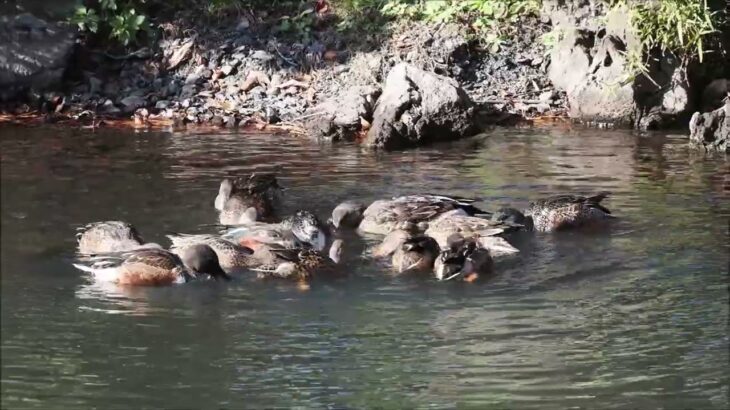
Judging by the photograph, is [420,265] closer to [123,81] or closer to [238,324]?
[238,324]

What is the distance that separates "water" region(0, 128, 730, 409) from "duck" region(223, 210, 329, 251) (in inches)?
11.4

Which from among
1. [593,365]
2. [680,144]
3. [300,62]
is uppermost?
[300,62]

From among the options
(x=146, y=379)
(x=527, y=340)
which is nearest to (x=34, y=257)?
(x=146, y=379)

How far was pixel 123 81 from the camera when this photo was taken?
53.2 feet

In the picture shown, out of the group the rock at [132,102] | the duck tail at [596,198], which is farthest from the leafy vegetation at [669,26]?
the rock at [132,102]

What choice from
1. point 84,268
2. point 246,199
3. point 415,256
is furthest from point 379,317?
point 246,199

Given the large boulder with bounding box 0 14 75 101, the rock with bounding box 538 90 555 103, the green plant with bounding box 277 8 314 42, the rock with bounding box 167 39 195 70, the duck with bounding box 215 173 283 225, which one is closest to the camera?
the duck with bounding box 215 173 283 225

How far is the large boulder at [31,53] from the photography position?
51.5 ft

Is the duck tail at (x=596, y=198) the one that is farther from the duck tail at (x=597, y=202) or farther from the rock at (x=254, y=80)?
the rock at (x=254, y=80)

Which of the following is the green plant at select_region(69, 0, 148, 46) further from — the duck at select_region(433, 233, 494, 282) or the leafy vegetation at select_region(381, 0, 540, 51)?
the duck at select_region(433, 233, 494, 282)

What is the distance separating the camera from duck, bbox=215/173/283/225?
379 inches

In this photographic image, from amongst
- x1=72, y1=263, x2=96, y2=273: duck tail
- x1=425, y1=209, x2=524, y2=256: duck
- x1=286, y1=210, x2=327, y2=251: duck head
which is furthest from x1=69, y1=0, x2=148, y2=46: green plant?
x1=72, y1=263, x2=96, y2=273: duck tail

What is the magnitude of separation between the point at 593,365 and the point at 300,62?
35.4 ft

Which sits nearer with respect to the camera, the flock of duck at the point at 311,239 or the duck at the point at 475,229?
the flock of duck at the point at 311,239
